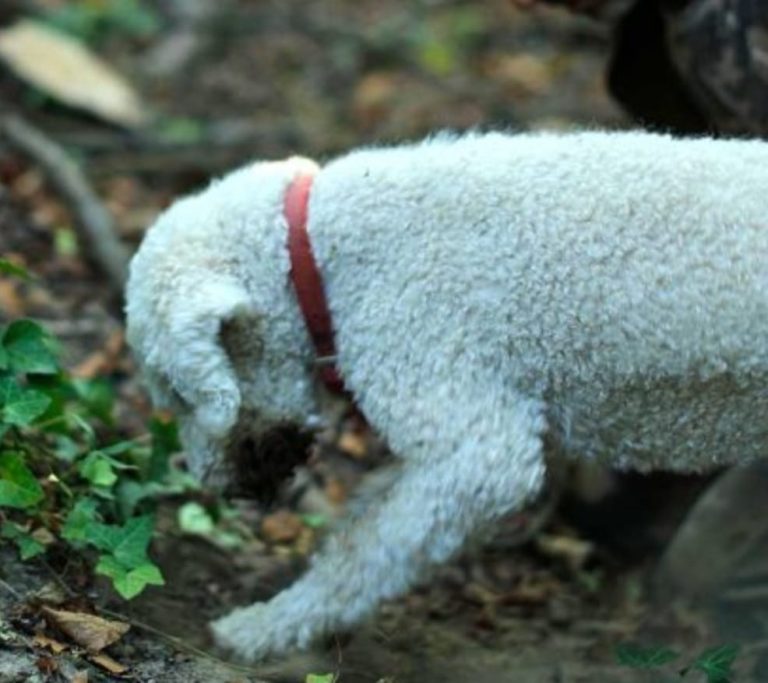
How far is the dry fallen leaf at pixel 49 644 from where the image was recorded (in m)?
3.33

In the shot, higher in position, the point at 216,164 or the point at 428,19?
the point at 428,19

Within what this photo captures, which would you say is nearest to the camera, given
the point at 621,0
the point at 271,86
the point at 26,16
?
the point at 621,0

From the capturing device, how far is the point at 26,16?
323 inches

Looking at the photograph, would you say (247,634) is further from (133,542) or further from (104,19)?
(104,19)

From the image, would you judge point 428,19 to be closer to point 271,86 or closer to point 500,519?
point 271,86

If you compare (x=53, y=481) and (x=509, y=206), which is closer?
(x=509, y=206)

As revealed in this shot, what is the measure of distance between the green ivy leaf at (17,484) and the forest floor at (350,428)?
0.65ft

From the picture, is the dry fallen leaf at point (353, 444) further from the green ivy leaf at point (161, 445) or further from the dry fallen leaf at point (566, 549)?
the green ivy leaf at point (161, 445)

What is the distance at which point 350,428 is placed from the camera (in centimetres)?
528

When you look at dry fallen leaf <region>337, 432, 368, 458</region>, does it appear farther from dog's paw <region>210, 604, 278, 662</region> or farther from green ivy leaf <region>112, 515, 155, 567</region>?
green ivy leaf <region>112, 515, 155, 567</region>

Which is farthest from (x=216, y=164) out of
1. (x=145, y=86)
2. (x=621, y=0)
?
(x=621, y=0)

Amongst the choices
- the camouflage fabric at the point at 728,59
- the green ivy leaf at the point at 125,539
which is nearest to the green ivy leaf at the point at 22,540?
the green ivy leaf at the point at 125,539

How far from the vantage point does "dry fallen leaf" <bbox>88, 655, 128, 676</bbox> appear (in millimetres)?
3383

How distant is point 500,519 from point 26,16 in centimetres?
565
